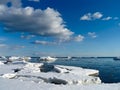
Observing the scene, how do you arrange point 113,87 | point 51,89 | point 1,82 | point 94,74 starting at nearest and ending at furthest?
point 51,89 → point 113,87 → point 1,82 → point 94,74

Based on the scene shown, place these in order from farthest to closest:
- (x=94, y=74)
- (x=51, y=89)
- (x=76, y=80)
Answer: (x=94, y=74) → (x=76, y=80) → (x=51, y=89)

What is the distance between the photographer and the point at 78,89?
11.8m

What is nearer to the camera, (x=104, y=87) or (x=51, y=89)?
(x=51, y=89)

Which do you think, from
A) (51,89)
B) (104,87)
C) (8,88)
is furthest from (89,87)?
(8,88)

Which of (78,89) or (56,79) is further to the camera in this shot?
(56,79)

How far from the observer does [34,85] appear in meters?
12.6

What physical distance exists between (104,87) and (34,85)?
3.82 meters

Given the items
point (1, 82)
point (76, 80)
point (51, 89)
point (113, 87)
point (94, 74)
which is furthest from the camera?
point (94, 74)

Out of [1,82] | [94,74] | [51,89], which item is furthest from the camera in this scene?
[94,74]

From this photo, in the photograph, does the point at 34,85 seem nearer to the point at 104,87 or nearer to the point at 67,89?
the point at 67,89

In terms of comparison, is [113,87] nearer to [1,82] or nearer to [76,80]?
[76,80]

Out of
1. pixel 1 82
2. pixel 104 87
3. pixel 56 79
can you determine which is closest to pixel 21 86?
pixel 1 82

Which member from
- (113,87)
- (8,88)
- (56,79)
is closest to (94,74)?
(56,79)

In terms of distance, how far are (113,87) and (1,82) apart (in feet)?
21.0
